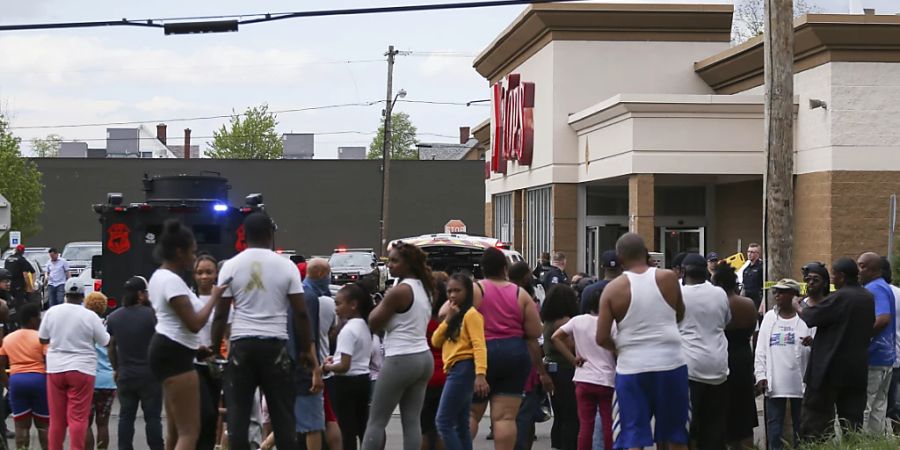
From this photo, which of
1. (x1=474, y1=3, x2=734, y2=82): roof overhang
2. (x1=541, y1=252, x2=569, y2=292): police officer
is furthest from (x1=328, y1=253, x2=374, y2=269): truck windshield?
(x1=541, y1=252, x2=569, y2=292): police officer

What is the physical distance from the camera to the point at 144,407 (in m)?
10.8

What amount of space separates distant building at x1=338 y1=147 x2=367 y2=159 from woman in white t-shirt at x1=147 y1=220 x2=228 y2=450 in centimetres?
8629

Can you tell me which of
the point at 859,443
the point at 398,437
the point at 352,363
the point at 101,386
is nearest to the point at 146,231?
the point at 398,437

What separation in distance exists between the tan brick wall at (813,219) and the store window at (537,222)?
8612 mm

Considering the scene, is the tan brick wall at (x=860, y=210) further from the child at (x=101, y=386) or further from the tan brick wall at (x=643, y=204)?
the child at (x=101, y=386)

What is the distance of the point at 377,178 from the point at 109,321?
5419 cm

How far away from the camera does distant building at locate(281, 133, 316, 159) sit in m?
88.1

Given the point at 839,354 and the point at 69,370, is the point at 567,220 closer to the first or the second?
the point at 839,354

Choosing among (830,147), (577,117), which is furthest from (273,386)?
(577,117)

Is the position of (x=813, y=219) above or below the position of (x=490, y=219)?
below

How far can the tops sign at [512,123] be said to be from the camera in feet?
114

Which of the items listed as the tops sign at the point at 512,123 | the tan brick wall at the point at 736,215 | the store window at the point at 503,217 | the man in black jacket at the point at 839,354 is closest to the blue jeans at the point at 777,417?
the man in black jacket at the point at 839,354

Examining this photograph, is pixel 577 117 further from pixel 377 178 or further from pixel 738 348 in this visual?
pixel 377 178

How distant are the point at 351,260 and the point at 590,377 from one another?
3118 cm
